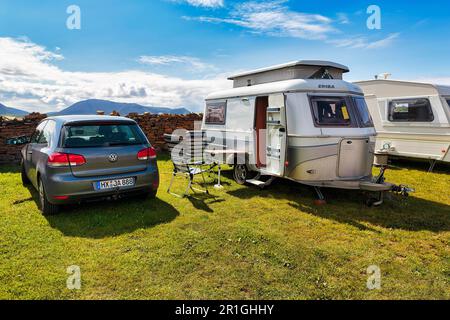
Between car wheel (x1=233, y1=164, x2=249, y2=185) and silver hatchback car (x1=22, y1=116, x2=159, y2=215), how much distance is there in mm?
2966

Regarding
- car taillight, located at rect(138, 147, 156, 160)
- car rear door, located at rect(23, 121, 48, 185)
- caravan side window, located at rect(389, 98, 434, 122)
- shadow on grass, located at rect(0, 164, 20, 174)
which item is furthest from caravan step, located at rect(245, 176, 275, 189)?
shadow on grass, located at rect(0, 164, 20, 174)

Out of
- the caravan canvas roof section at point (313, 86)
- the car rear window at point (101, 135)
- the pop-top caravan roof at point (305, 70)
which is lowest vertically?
the car rear window at point (101, 135)

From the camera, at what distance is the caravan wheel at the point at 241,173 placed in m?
8.21

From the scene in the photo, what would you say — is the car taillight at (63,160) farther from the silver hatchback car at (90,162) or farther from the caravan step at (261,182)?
the caravan step at (261,182)

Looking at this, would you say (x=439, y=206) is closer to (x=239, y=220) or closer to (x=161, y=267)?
(x=239, y=220)

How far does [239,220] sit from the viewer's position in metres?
5.51

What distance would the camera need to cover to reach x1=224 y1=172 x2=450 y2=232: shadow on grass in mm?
5457

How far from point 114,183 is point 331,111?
468 cm

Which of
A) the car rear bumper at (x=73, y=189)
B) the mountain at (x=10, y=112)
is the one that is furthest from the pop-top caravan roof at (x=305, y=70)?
the mountain at (x=10, y=112)

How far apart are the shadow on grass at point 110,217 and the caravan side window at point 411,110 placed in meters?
9.43
